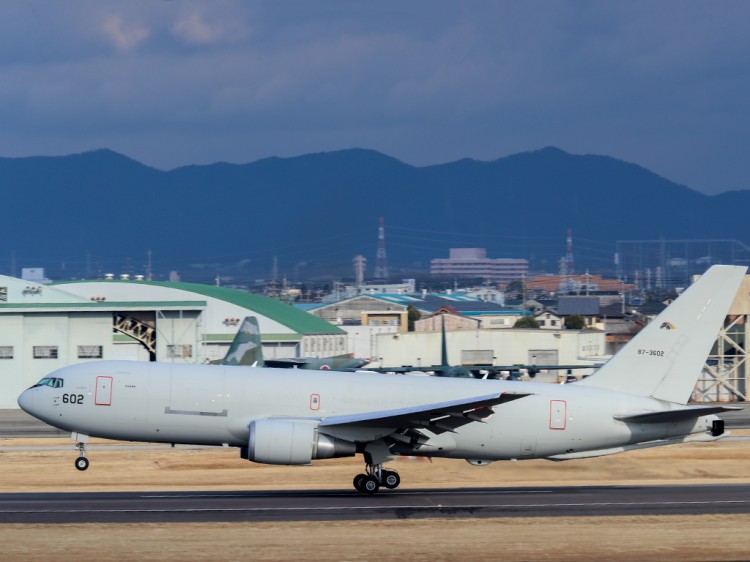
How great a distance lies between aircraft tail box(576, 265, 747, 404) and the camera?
33.4 metres

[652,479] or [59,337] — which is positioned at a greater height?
[59,337]

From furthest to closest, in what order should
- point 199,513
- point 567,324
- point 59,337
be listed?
point 567,324, point 59,337, point 199,513

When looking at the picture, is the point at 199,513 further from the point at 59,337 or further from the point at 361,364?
the point at 361,364

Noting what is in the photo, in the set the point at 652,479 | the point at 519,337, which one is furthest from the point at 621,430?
the point at 519,337

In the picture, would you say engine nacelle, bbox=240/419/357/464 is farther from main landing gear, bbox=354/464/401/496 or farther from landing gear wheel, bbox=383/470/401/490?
landing gear wheel, bbox=383/470/401/490

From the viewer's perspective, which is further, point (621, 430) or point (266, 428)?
point (621, 430)

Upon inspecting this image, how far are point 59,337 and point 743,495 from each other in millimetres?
48301

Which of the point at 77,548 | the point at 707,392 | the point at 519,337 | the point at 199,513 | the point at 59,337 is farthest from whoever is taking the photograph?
the point at 519,337

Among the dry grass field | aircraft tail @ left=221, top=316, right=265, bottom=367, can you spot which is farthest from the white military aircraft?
aircraft tail @ left=221, top=316, right=265, bottom=367

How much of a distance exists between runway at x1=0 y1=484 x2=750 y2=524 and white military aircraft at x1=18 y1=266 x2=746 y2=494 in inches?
48.1

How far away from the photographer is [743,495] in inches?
1303

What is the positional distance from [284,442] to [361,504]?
8.68 feet

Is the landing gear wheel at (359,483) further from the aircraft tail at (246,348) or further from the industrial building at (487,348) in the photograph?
the industrial building at (487,348)

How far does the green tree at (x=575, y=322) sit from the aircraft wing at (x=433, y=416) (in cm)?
11817
